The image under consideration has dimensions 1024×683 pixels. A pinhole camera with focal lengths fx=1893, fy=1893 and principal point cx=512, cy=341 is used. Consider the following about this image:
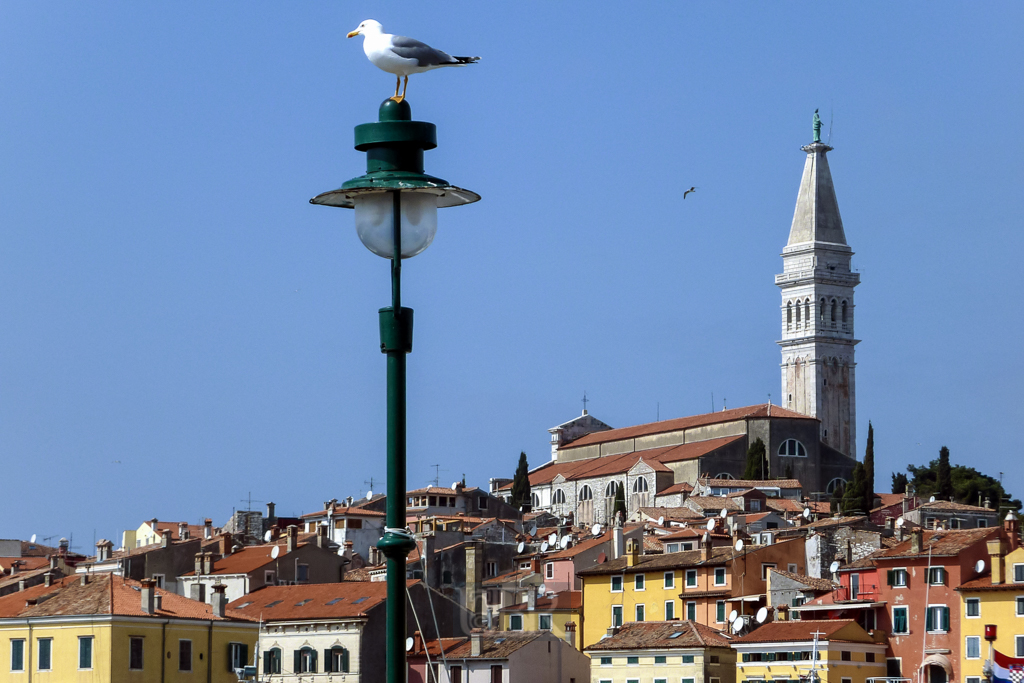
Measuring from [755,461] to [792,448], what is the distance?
426cm

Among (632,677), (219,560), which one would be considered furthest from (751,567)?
(219,560)

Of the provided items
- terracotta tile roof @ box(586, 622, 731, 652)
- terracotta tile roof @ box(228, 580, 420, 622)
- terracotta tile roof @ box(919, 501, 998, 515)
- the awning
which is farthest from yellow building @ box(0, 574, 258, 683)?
terracotta tile roof @ box(919, 501, 998, 515)

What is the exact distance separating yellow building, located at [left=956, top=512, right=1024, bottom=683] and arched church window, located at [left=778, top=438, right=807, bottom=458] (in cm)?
5518

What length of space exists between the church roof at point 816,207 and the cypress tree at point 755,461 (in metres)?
37.4

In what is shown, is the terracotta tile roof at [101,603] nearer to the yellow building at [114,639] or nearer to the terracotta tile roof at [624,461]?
the yellow building at [114,639]

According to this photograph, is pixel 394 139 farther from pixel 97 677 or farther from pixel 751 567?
pixel 751 567

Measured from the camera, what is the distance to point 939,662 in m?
47.1

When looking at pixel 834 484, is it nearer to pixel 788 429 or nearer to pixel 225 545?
pixel 788 429

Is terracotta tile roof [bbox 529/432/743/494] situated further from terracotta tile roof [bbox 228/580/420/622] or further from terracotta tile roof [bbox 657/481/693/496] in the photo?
terracotta tile roof [bbox 228/580/420/622]

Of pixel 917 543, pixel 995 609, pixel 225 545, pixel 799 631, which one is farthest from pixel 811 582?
pixel 225 545

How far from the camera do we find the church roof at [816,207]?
13550cm

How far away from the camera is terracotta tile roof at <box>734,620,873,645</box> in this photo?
47.2m

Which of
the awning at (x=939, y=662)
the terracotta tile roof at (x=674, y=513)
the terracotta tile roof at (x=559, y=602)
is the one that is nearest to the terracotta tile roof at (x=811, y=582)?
the awning at (x=939, y=662)

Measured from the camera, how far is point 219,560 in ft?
198
